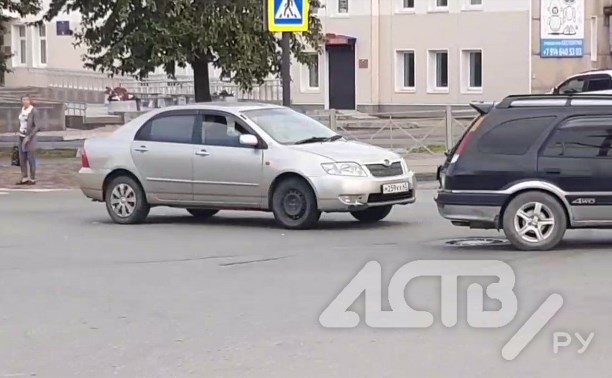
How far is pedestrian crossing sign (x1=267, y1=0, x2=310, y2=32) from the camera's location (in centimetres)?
2103

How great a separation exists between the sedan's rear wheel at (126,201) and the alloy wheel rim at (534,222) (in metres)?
5.92

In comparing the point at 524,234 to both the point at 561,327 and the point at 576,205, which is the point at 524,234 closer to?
the point at 576,205

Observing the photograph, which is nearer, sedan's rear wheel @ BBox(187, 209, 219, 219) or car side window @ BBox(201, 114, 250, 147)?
car side window @ BBox(201, 114, 250, 147)

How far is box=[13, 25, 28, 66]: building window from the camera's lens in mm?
62656

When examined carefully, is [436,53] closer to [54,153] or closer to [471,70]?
[471,70]

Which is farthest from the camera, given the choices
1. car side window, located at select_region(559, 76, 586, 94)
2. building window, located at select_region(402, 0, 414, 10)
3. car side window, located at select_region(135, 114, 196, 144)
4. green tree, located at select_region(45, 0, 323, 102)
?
building window, located at select_region(402, 0, 414, 10)

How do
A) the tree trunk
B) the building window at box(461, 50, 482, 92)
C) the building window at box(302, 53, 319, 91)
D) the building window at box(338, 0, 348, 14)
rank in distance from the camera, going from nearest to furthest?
the tree trunk < the building window at box(461, 50, 482, 92) < the building window at box(338, 0, 348, 14) < the building window at box(302, 53, 319, 91)

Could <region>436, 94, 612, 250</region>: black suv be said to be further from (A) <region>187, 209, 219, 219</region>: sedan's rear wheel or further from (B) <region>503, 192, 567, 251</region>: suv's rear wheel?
(A) <region>187, 209, 219, 219</region>: sedan's rear wheel

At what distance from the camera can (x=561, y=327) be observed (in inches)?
361

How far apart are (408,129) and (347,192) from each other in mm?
11094

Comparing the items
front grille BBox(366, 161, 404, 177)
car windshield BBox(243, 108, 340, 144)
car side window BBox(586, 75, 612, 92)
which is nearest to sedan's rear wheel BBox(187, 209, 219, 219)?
car windshield BBox(243, 108, 340, 144)

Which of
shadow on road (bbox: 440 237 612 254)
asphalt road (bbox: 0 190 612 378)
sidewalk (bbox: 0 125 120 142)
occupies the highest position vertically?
sidewalk (bbox: 0 125 120 142)

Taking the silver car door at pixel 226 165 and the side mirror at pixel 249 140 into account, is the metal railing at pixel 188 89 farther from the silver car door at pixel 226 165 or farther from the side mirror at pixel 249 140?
the side mirror at pixel 249 140

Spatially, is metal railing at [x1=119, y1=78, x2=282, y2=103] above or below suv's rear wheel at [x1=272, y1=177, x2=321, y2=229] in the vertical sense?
above
